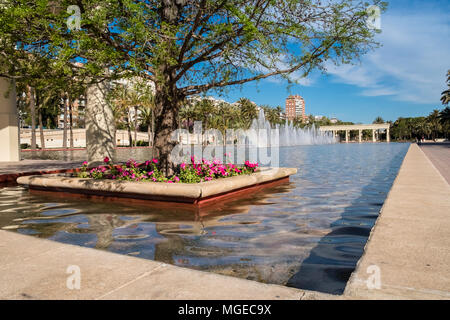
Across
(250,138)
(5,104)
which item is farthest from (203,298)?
(250,138)

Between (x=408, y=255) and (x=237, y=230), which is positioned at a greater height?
(x=408, y=255)

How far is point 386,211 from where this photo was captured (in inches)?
187

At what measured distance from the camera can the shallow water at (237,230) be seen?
393 centimetres

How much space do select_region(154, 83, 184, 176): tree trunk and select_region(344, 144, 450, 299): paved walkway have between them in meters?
6.30

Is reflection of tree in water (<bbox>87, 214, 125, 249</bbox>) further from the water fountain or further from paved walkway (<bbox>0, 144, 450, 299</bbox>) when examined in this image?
the water fountain

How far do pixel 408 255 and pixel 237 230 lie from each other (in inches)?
119

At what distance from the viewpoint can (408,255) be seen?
117 inches

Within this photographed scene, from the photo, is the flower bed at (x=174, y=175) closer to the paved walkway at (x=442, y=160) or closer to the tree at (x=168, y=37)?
the tree at (x=168, y=37)

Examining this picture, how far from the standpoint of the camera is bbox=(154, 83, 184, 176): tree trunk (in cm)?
988

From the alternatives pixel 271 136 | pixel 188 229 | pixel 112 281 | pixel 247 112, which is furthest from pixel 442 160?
pixel 247 112

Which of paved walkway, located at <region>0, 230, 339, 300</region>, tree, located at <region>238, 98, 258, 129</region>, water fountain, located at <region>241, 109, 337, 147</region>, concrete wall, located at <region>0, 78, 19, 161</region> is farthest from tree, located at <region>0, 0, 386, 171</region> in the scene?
tree, located at <region>238, 98, 258, 129</region>

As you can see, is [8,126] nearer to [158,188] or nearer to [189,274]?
[158,188]

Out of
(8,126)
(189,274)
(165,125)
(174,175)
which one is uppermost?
(8,126)

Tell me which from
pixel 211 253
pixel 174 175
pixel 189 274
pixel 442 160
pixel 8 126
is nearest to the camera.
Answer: pixel 189 274
